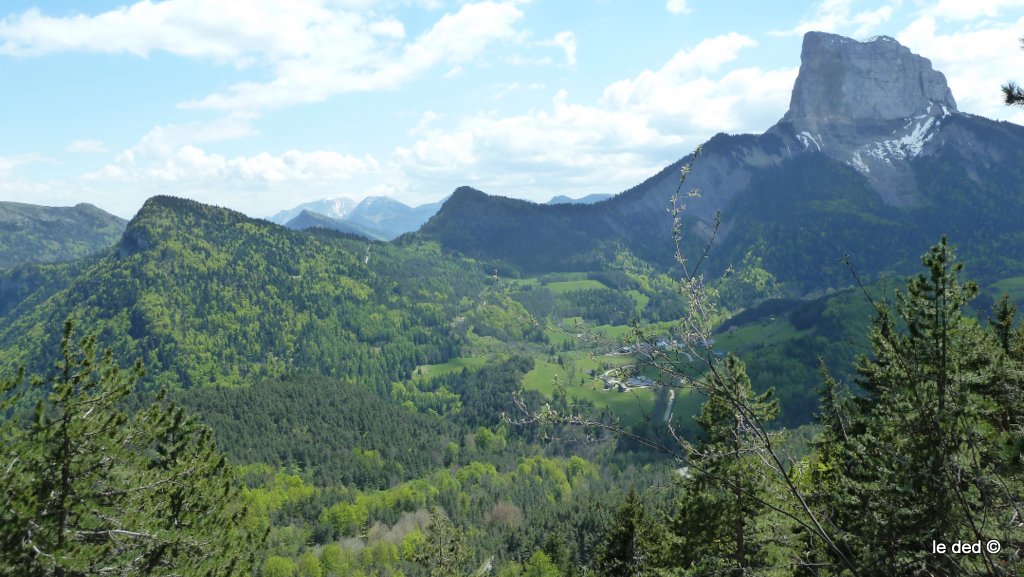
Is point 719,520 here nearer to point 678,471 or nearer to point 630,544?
point 678,471

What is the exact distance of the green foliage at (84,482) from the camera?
14625 mm

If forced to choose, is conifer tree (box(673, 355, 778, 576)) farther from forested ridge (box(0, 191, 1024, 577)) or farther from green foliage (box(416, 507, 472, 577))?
green foliage (box(416, 507, 472, 577))

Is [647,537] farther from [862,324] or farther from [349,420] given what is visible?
[862,324]

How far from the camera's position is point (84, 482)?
16062mm

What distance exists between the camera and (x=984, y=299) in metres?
178

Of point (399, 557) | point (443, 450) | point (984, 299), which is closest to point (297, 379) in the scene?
point (443, 450)

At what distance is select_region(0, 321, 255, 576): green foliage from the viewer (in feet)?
48.0

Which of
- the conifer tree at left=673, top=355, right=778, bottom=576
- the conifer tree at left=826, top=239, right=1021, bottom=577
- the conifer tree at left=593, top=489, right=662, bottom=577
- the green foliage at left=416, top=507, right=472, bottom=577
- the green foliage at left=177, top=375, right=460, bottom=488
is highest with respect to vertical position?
the conifer tree at left=826, top=239, right=1021, bottom=577

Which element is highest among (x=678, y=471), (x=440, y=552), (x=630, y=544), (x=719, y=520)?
(x=719, y=520)

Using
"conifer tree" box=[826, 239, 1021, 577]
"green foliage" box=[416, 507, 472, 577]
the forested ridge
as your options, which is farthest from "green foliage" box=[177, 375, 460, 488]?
"conifer tree" box=[826, 239, 1021, 577]

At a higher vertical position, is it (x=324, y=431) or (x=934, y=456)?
(x=934, y=456)

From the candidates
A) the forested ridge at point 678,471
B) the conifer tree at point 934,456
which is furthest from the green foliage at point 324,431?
the conifer tree at point 934,456

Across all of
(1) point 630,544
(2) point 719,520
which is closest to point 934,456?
(2) point 719,520

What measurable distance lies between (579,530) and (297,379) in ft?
417
